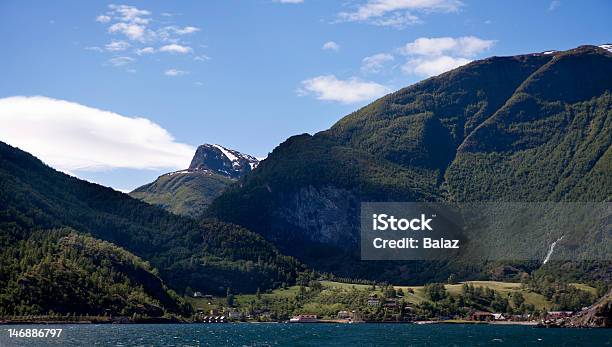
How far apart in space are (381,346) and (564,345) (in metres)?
41.0

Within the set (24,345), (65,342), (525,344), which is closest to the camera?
(24,345)

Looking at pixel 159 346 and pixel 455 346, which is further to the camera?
pixel 455 346

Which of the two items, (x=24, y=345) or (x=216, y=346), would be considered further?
(x=216, y=346)

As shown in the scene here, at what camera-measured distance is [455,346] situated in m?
186

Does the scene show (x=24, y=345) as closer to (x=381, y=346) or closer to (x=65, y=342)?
(x=65, y=342)

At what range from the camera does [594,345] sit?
183 metres

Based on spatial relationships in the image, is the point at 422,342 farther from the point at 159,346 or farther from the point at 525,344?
the point at 159,346

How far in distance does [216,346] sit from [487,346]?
2286 inches

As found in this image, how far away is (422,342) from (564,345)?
31.5m

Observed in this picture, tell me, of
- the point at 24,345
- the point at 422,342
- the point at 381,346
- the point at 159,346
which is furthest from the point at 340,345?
the point at 24,345

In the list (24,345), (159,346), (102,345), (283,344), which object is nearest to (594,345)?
(283,344)

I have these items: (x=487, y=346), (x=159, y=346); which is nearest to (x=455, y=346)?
(x=487, y=346)

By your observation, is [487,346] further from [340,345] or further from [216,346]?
[216,346]

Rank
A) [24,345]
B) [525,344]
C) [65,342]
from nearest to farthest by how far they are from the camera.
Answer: [24,345] → [65,342] → [525,344]
